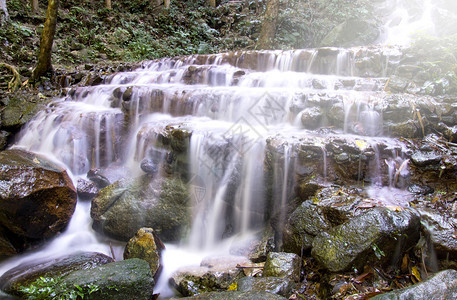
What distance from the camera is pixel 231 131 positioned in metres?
5.14

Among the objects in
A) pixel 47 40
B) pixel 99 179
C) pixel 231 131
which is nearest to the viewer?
pixel 231 131

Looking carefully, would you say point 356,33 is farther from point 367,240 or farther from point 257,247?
point 367,240

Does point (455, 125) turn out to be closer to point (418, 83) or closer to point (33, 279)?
point (418, 83)

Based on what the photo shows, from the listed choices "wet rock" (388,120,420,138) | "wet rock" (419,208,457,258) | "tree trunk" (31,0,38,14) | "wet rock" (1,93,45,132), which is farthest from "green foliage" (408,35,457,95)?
"tree trunk" (31,0,38,14)

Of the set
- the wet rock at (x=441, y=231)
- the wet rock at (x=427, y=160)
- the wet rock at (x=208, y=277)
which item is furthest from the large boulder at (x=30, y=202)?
the wet rock at (x=427, y=160)

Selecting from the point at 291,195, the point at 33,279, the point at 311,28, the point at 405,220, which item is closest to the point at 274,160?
the point at 291,195

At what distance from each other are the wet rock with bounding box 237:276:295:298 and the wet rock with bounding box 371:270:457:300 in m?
0.82

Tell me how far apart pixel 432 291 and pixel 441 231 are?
3.81 ft

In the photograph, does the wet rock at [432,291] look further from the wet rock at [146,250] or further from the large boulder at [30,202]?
the large boulder at [30,202]

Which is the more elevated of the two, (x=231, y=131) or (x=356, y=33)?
(x=356, y=33)

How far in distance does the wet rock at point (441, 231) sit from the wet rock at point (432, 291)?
2.30 feet

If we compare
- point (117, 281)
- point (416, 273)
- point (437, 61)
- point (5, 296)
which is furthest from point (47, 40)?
point (437, 61)

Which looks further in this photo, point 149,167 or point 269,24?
point 269,24

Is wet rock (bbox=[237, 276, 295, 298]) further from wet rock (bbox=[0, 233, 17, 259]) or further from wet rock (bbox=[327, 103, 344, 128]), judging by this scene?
wet rock (bbox=[0, 233, 17, 259])
